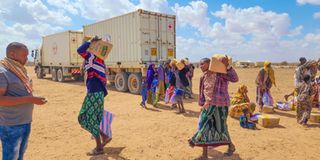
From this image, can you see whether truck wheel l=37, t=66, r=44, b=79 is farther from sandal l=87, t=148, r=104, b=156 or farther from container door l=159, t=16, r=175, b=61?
sandal l=87, t=148, r=104, b=156

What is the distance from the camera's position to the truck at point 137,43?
1188 centimetres

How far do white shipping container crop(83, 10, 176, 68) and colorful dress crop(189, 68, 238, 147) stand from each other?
766cm

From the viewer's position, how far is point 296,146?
4973 mm

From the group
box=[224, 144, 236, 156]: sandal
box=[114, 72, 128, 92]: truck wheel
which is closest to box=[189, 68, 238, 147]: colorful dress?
box=[224, 144, 236, 156]: sandal

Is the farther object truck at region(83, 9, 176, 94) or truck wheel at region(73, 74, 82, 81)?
truck wheel at region(73, 74, 82, 81)

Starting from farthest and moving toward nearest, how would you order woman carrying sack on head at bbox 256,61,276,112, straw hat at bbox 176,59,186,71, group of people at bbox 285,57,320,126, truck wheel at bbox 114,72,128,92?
1. truck wheel at bbox 114,72,128,92
2. woman carrying sack on head at bbox 256,61,276,112
3. straw hat at bbox 176,59,186,71
4. group of people at bbox 285,57,320,126

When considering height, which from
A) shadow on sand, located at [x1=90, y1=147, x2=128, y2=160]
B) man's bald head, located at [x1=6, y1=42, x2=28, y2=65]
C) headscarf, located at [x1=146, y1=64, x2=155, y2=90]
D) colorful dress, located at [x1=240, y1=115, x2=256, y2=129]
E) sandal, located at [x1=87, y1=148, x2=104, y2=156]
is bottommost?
shadow on sand, located at [x1=90, y1=147, x2=128, y2=160]

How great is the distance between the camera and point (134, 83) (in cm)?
1273

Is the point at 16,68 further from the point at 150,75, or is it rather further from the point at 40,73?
the point at 40,73

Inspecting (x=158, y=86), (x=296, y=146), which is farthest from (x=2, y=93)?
(x=158, y=86)

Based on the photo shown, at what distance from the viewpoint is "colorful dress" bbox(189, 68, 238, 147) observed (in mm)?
4137

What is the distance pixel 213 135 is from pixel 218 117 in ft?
0.95

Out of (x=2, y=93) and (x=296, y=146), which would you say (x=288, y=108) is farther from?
(x=2, y=93)

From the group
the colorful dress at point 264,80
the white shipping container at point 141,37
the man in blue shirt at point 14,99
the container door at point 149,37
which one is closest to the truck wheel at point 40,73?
the white shipping container at point 141,37
